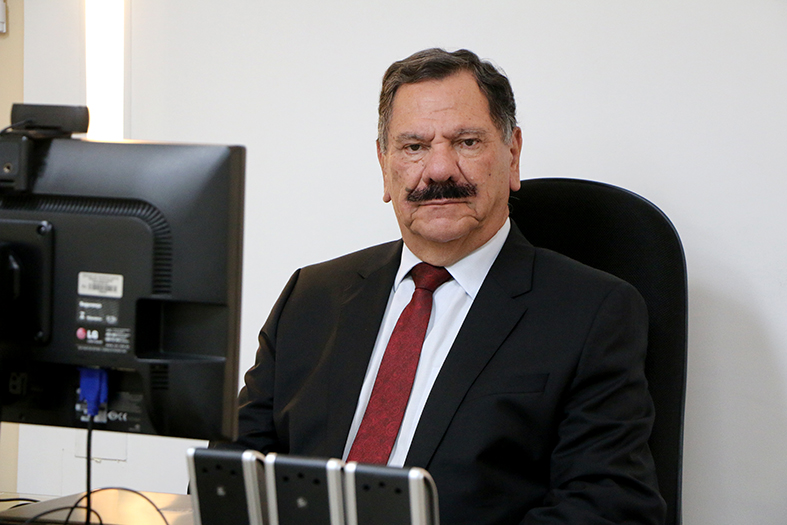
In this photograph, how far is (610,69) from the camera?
6.00ft

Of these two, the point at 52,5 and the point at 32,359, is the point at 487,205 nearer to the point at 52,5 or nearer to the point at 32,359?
the point at 32,359

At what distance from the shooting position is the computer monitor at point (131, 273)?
828 mm

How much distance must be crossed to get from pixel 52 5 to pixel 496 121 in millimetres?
1581

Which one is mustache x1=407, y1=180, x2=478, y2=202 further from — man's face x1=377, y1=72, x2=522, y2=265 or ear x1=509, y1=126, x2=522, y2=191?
ear x1=509, y1=126, x2=522, y2=191

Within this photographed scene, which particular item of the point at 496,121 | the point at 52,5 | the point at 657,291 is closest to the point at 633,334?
the point at 657,291

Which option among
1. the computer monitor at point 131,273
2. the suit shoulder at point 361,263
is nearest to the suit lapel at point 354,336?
the suit shoulder at point 361,263

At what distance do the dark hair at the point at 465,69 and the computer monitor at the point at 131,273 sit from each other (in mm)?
764

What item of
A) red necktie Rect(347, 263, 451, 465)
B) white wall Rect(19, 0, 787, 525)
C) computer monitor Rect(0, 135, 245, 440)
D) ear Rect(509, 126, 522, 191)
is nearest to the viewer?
computer monitor Rect(0, 135, 245, 440)

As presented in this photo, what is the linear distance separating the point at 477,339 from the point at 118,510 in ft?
2.07

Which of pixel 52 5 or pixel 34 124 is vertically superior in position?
pixel 52 5

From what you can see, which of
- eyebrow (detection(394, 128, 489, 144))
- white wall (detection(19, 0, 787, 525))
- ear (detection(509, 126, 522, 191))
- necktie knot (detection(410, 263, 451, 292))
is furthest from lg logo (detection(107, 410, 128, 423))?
white wall (detection(19, 0, 787, 525))

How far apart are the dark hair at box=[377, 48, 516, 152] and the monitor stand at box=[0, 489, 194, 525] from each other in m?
0.87

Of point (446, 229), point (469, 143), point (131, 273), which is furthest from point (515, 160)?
point (131, 273)

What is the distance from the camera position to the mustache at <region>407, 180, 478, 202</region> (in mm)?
1479
